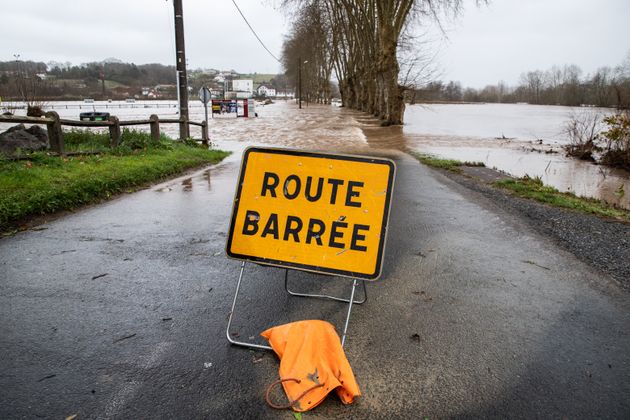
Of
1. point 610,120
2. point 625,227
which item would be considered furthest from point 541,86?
point 625,227

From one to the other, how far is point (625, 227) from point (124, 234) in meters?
7.15

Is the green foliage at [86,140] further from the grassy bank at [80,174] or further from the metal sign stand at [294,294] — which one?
the metal sign stand at [294,294]

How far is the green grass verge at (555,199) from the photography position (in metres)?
7.65

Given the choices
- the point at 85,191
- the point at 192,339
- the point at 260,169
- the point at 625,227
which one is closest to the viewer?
the point at 192,339

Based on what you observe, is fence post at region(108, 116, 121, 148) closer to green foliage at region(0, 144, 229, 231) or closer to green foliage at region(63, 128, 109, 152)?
green foliage at region(63, 128, 109, 152)

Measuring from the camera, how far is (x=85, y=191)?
290 inches

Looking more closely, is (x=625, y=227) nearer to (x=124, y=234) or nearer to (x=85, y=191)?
(x=124, y=234)

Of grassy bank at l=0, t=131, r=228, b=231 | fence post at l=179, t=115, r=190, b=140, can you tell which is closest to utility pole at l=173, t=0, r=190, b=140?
fence post at l=179, t=115, r=190, b=140

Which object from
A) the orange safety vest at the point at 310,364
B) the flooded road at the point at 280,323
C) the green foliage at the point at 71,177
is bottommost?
the flooded road at the point at 280,323

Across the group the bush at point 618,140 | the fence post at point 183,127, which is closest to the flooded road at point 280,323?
the fence post at point 183,127

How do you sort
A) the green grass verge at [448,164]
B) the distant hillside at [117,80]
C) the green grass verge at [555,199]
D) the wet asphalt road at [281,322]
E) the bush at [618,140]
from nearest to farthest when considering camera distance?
the wet asphalt road at [281,322] < the green grass verge at [555,199] < the green grass verge at [448,164] < the bush at [618,140] < the distant hillside at [117,80]

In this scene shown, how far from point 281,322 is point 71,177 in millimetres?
6106

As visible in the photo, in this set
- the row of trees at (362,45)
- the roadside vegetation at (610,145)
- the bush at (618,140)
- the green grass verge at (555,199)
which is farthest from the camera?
the row of trees at (362,45)

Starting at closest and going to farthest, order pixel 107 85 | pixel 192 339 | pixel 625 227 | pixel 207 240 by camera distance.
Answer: pixel 192 339 → pixel 207 240 → pixel 625 227 → pixel 107 85
